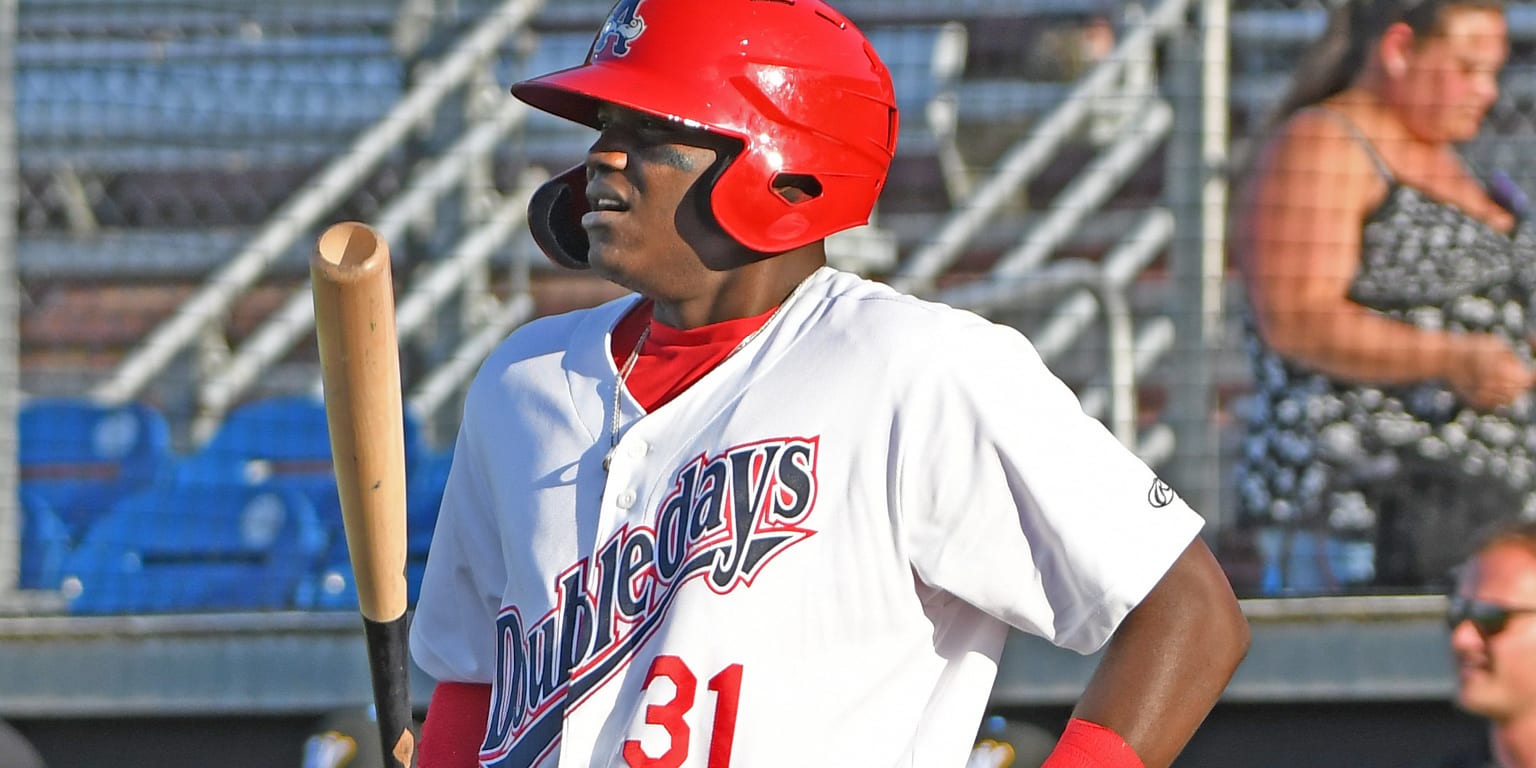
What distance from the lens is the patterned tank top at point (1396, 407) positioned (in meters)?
3.87

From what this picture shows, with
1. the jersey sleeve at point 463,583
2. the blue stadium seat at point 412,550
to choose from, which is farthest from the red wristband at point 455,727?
the blue stadium seat at point 412,550

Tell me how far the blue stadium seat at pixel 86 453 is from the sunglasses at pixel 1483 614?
9.52 feet

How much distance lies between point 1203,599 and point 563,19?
138 inches

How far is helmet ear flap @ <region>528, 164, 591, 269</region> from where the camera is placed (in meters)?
1.95

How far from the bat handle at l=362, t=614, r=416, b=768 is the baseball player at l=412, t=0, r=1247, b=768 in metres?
0.10

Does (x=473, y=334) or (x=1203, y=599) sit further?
(x=473, y=334)

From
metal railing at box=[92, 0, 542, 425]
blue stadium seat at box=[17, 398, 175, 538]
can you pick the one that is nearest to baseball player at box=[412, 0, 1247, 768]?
metal railing at box=[92, 0, 542, 425]

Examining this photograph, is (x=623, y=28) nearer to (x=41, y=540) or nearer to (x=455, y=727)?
(x=455, y=727)

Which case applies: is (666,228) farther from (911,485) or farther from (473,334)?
(473,334)

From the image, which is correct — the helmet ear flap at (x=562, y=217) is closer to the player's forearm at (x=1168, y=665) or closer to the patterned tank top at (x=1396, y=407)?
the player's forearm at (x=1168, y=665)

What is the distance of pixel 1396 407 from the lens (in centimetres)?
390

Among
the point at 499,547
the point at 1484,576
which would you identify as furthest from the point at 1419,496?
the point at 499,547

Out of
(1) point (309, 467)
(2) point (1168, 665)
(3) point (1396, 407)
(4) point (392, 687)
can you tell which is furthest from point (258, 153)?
(2) point (1168, 665)

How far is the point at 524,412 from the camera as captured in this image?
6.10 ft
